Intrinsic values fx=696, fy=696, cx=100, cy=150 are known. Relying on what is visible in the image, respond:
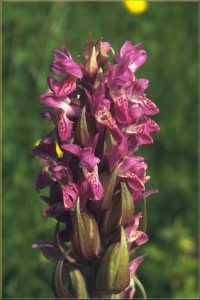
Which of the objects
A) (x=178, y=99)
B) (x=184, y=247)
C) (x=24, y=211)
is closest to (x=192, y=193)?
(x=184, y=247)

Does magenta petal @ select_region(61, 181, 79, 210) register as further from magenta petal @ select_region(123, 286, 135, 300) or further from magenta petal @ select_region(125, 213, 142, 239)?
magenta petal @ select_region(123, 286, 135, 300)

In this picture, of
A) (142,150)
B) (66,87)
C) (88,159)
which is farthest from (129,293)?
(142,150)

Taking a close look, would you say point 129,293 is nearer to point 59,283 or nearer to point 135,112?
point 59,283

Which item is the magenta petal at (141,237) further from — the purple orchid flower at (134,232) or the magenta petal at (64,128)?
the magenta petal at (64,128)

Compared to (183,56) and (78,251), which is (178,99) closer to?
(183,56)

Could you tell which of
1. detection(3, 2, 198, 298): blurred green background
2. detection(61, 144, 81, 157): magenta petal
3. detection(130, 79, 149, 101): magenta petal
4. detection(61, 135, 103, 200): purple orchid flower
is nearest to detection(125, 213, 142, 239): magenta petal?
detection(61, 135, 103, 200): purple orchid flower

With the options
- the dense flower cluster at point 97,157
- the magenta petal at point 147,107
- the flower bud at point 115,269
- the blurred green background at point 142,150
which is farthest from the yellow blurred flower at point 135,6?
the flower bud at point 115,269
